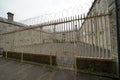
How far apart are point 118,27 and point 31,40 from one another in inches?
232

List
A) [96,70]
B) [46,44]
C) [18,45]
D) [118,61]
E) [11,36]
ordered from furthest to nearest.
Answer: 1. [11,36]
2. [18,45]
3. [46,44]
4. [96,70]
5. [118,61]

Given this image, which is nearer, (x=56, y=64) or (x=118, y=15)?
(x=118, y=15)

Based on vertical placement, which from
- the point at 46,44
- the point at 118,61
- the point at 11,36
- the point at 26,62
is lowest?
the point at 26,62

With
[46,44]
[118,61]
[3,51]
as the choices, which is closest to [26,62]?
[46,44]

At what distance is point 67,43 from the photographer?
19.4 ft

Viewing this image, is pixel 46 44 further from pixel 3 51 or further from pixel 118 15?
pixel 3 51

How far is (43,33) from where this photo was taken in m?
7.32

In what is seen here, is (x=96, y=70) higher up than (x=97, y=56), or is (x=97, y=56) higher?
(x=97, y=56)

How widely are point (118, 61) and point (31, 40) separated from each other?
594 cm

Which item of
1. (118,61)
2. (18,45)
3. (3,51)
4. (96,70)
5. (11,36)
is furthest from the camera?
(3,51)

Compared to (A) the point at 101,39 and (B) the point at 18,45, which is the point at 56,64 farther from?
(B) the point at 18,45

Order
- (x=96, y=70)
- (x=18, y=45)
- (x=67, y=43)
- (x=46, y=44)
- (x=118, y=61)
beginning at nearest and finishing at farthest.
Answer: (x=118, y=61), (x=96, y=70), (x=67, y=43), (x=46, y=44), (x=18, y=45)

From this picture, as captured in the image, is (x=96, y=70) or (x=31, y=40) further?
(x=31, y=40)

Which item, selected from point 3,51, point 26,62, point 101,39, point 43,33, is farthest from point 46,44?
point 3,51
